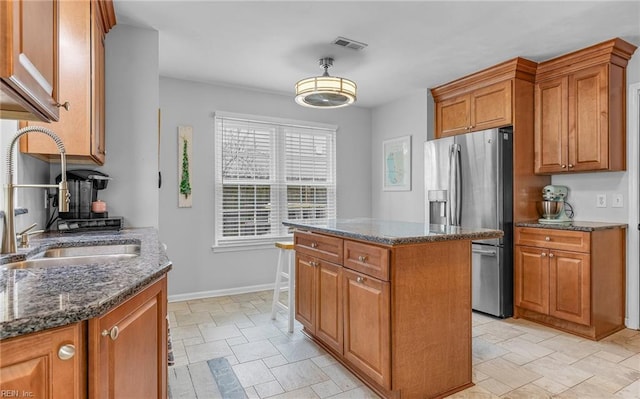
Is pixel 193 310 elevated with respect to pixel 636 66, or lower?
lower

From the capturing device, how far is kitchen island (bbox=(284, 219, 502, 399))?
1905 millimetres

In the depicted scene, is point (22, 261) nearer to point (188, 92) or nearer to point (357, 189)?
point (188, 92)

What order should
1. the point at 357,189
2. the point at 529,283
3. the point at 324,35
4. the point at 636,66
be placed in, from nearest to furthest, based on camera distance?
the point at 324,35 < the point at 636,66 < the point at 529,283 < the point at 357,189

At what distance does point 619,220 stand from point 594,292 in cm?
79

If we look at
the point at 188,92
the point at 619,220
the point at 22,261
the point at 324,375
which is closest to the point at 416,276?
the point at 324,375

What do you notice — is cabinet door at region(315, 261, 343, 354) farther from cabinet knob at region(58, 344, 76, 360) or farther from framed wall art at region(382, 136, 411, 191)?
framed wall art at region(382, 136, 411, 191)

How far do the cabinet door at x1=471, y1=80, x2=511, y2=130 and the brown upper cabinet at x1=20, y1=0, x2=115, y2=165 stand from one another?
3468 millimetres

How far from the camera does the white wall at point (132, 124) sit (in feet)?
9.05

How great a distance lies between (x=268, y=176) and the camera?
178 inches

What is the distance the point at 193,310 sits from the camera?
11.8 feet

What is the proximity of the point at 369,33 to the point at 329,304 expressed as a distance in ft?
7.02

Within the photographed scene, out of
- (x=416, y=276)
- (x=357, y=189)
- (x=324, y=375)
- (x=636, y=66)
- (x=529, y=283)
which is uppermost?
(x=636, y=66)

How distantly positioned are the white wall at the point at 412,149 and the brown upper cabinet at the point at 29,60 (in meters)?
3.89

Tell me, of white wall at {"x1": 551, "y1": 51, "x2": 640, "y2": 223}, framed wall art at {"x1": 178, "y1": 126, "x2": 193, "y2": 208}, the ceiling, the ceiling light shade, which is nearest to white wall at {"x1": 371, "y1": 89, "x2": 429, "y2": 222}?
the ceiling
